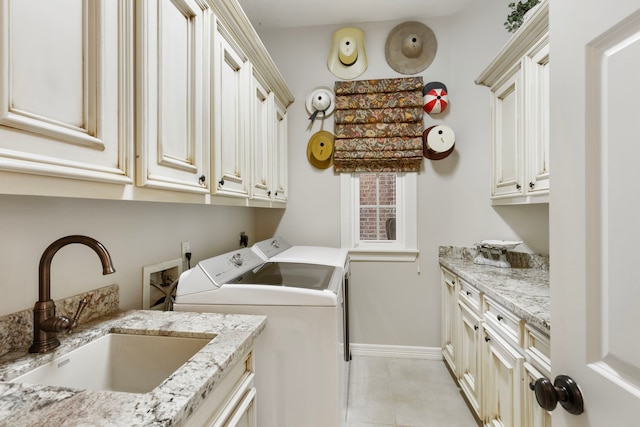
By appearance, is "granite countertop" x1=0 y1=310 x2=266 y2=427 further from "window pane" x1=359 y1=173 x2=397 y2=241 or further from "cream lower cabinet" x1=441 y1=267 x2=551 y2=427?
"window pane" x1=359 y1=173 x2=397 y2=241

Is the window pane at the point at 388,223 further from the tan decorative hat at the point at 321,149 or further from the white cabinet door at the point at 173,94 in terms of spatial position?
the white cabinet door at the point at 173,94

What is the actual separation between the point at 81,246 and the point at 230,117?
860 millimetres

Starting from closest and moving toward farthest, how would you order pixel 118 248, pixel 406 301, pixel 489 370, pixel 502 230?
pixel 118 248 → pixel 489 370 → pixel 502 230 → pixel 406 301

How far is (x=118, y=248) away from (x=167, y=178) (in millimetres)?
467

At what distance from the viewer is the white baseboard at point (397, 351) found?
260cm

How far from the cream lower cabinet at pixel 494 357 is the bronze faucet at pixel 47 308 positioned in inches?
61.0

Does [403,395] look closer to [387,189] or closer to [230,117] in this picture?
[387,189]

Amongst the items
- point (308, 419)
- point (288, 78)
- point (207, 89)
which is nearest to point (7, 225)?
point (207, 89)

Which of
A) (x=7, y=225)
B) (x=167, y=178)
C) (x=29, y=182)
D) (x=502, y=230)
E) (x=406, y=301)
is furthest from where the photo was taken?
(x=406, y=301)

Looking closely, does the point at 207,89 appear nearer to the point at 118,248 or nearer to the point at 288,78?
the point at 118,248

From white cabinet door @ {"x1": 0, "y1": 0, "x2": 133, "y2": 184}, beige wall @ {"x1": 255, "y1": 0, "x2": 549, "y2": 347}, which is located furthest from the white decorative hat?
white cabinet door @ {"x1": 0, "y1": 0, "x2": 133, "y2": 184}

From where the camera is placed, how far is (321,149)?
2.68 metres

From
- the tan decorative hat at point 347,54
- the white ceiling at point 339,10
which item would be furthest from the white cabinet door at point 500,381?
the white ceiling at point 339,10

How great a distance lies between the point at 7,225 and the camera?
32.0 inches
